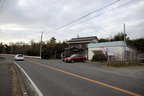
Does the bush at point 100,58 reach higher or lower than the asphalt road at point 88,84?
higher

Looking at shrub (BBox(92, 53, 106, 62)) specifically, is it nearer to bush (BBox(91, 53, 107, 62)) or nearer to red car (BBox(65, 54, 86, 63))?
bush (BBox(91, 53, 107, 62))

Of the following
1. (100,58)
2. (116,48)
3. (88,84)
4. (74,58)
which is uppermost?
(116,48)

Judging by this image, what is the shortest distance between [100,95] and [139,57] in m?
13.6

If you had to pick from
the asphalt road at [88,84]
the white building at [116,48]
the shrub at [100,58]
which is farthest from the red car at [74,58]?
the asphalt road at [88,84]

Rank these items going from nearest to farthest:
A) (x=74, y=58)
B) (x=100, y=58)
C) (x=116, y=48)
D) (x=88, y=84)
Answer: (x=88, y=84) < (x=100, y=58) < (x=74, y=58) < (x=116, y=48)

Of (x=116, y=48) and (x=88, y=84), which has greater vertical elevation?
(x=116, y=48)

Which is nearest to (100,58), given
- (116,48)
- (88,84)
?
(116,48)

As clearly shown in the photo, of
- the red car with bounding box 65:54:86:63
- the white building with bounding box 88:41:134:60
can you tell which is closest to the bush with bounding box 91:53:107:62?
the white building with bounding box 88:41:134:60

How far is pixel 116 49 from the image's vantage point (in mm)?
23219

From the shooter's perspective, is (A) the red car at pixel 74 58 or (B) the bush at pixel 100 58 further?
(A) the red car at pixel 74 58

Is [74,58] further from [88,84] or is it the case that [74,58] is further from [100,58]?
[88,84]

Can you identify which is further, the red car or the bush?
the red car

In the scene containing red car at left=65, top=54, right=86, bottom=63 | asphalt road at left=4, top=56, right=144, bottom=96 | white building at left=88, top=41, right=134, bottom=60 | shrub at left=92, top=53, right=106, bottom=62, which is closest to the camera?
asphalt road at left=4, top=56, right=144, bottom=96

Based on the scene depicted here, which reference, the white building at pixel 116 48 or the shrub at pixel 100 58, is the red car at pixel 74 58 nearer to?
the shrub at pixel 100 58
